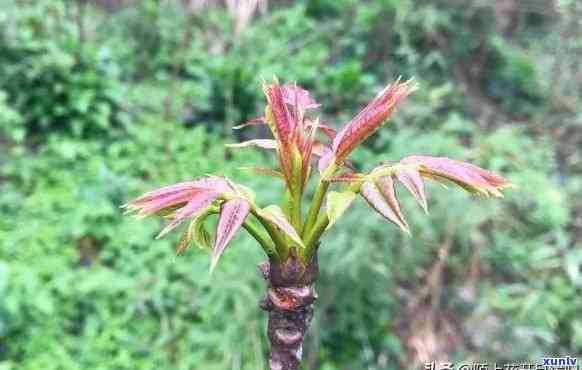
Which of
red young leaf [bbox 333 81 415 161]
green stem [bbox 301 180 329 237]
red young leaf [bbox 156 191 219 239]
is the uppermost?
red young leaf [bbox 333 81 415 161]

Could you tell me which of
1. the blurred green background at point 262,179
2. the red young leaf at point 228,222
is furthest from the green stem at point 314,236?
the blurred green background at point 262,179

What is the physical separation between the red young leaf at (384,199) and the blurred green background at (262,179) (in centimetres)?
176

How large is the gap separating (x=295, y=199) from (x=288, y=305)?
0.17 metres

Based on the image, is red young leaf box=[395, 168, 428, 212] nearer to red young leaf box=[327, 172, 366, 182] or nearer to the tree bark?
red young leaf box=[327, 172, 366, 182]

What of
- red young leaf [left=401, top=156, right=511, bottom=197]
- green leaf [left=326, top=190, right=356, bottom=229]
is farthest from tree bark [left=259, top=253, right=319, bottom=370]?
red young leaf [left=401, top=156, right=511, bottom=197]

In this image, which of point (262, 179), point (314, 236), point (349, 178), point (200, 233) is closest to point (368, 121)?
point (349, 178)

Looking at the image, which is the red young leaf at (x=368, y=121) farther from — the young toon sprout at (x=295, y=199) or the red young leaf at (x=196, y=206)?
the red young leaf at (x=196, y=206)

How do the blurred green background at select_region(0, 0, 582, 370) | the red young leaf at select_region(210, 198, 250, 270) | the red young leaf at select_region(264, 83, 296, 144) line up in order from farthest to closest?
1. the blurred green background at select_region(0, 0, 582, 370)
2. the red young leaf at select_region(264, 83, 296, 144)
3. the red young leaf at select_region(210, 198, 250, 270)

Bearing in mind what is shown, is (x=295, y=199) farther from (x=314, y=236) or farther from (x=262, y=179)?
(x=262, y=179)

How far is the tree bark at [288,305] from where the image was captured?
89 cm

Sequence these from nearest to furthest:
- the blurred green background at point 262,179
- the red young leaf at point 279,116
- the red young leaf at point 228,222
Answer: the red young leaf at point 228,222, the red young leaf at point 279,116, the blurred green background at point 262,179

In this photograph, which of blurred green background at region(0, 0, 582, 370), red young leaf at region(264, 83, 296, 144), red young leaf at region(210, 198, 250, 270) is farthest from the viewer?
blurred green background at region(0, 0, 582, 370)

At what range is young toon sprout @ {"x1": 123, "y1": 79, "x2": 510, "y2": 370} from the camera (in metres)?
0.80

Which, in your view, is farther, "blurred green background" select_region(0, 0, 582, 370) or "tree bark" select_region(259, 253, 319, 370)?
"blurred green background" select_region(0, 0, 582, 370)
